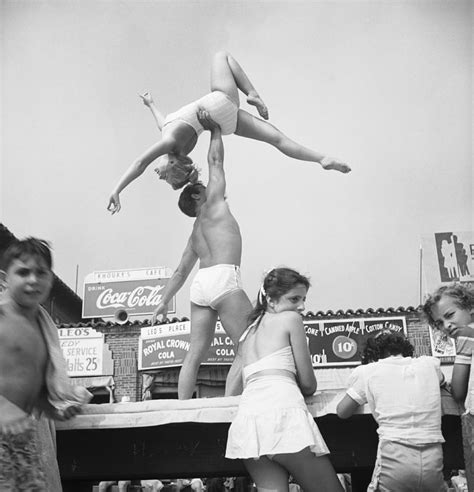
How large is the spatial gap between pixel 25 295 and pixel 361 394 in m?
1.64

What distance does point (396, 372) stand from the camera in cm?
329

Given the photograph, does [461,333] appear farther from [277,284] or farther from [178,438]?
[178,438]

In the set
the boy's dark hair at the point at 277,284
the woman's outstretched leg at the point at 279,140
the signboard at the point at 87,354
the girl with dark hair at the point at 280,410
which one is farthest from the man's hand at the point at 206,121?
the signboard at the point at 87,354

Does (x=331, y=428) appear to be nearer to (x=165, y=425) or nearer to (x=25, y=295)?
(x=165, y=425)

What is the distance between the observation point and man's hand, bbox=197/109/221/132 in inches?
195

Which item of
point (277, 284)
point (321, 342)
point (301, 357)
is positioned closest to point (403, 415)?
point (301, 357)

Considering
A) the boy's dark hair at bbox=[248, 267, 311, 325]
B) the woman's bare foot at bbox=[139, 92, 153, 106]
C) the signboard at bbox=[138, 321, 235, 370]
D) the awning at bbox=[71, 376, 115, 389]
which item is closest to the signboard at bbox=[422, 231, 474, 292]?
the signboard at bbox=[138, 321, 235, 370]

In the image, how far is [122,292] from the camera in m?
24.0

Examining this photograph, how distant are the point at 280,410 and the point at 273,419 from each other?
57 mm

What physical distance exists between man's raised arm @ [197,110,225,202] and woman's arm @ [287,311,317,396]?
1676 mm

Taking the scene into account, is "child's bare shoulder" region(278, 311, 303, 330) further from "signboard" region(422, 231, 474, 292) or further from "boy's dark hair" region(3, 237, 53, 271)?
"signboard" region(422, 231, 474, 292)

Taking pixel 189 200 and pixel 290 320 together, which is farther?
pixel 189 200

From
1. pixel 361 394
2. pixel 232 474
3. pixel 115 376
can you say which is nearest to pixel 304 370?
pixel 361 394

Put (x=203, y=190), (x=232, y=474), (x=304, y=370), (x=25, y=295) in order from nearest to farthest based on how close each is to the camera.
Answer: (x=25, y=295), (x=304, y=370), (x=232, y=474), (x=203, y=190)
